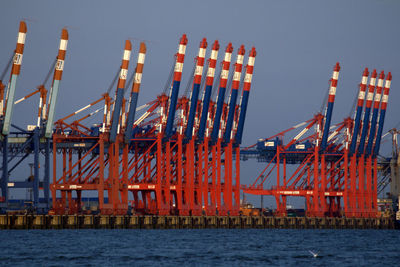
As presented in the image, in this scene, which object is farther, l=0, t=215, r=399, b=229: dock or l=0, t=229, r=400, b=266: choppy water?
l=0, t=215, r=399, b=229: dock

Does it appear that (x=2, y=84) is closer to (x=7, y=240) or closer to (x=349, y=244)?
(x=7, y=240)

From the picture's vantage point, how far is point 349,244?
90438 millimetres

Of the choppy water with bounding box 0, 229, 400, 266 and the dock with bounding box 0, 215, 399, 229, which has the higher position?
the dock with bounding box 0, 215, 399, 229

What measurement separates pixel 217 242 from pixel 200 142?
112ft

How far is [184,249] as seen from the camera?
7938cm

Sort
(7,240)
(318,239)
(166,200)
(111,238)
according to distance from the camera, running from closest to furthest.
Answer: (7,240) → (111,238) → (318,239) → (166,200)

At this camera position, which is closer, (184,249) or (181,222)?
(184,249)

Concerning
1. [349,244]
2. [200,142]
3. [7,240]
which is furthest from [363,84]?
[7,240]

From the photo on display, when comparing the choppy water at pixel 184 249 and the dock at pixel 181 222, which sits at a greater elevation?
the dock at pixel 181 222

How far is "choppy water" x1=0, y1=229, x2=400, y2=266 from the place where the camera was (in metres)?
70.6

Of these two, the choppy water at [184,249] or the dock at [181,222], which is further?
the dock at [181,222]

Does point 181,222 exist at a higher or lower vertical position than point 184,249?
higher

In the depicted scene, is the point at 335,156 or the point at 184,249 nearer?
the point at 184,249

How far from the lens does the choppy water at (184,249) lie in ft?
232
